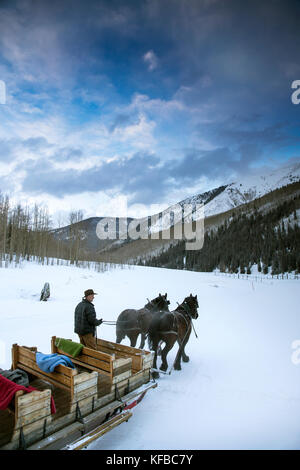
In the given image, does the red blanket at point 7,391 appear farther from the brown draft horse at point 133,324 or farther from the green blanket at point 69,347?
the brown draft horse at point 133,324

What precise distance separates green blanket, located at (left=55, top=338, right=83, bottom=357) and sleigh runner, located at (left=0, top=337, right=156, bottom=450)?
0.08 meters

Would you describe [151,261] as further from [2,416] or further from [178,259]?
[2,416]

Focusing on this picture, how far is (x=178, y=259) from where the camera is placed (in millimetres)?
101188

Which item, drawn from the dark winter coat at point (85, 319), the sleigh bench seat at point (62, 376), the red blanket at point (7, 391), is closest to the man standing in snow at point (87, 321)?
the dark winter coat at point (85, 319)

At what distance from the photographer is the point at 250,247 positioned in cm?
7606

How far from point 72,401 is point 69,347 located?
1.47m

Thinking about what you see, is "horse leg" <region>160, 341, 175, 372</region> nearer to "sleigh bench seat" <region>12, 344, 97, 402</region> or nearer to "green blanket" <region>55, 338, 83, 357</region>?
"green blanket" <region>55, 338, 83, 357</region>

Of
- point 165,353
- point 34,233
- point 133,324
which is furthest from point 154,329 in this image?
point 34,233

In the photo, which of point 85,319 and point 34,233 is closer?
point 85,319

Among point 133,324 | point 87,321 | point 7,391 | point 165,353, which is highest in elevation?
point 87,321

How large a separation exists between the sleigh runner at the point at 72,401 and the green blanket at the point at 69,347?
0.27 feet

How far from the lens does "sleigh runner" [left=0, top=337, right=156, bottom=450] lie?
9.38 feet

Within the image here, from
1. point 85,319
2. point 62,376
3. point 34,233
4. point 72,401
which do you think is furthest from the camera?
point 34,233

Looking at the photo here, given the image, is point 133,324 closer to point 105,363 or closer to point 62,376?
point 105,363
